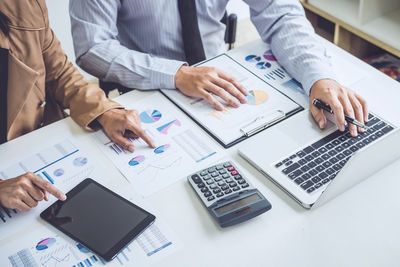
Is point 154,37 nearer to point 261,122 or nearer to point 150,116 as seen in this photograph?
point 150,116

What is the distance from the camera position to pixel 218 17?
5.16 feet

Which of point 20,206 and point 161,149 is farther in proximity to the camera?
point 161,149

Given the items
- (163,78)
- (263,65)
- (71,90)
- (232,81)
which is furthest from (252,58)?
(71,90)

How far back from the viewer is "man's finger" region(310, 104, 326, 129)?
1082 mm

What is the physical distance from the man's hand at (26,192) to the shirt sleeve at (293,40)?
72 cm

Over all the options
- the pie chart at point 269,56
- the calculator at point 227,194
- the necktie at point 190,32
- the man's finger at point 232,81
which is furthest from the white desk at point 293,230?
the necktie at point 190,32

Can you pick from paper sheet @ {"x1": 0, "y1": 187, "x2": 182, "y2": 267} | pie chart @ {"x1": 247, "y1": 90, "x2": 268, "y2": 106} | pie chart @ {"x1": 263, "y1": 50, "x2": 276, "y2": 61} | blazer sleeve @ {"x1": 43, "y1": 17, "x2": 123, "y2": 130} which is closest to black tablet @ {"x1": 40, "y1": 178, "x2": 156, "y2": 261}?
paper sheet @ {"x1": 0, "y1": 187, "x2": 182, "y2": 267}

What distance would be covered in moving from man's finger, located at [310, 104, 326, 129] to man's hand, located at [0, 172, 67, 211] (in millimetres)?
634

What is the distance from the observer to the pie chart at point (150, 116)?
1158mm

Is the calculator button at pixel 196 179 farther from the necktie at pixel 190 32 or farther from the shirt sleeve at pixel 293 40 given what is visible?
the necktie at pixel 190 32

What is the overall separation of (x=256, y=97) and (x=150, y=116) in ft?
0.97

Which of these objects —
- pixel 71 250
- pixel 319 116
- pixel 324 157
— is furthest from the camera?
pixel 319 116

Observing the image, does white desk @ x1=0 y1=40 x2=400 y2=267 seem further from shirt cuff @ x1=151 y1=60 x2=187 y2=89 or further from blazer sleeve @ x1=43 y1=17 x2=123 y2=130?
shirt cuff @ x1=151 y1=60 x2=187 y2=89

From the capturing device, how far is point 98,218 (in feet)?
3.05
